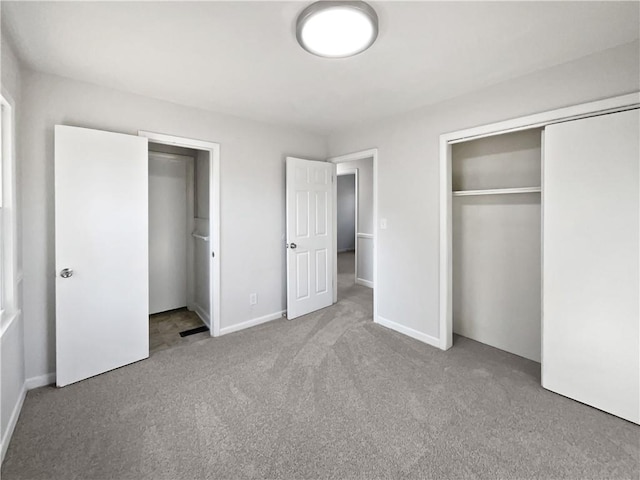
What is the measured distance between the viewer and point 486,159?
2.88m

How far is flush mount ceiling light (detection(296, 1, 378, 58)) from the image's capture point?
1493 mm

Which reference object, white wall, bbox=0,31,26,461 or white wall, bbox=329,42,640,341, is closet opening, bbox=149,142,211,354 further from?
white wall, bbox=329,42,640,341

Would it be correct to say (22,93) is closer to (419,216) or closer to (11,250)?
(11,250)

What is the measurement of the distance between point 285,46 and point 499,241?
247 cm

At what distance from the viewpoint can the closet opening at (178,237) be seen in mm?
3650

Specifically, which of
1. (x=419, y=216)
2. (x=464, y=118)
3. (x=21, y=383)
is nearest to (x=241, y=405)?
(x=21, y=383)

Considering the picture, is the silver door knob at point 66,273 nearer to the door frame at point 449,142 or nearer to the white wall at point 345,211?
the door frame at point 449,142

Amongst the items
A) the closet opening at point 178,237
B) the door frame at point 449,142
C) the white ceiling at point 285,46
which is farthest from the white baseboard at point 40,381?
the door frame at point 449,142

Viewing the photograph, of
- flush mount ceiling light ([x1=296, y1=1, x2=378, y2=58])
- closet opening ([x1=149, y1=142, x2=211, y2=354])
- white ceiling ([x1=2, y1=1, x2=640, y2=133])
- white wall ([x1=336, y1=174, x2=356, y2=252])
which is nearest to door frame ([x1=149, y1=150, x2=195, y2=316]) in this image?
closet opening ([x1=149, y1=142, x2=211, y2=354])

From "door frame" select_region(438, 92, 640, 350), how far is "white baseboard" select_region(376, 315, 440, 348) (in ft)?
0.24

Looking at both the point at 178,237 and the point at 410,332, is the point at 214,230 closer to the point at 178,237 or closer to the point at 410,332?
the point at 178,237

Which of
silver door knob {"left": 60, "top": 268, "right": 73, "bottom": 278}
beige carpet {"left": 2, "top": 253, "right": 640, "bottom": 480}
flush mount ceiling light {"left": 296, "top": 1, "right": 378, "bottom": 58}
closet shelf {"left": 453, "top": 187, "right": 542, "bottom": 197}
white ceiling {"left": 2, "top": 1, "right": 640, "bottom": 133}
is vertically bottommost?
beige carpet {"left": 2, "top": 253, "right": 640, "bottom": 480}

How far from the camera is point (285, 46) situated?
1.88 metres

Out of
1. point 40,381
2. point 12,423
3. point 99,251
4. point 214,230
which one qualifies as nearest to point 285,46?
point 214,230
